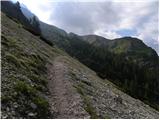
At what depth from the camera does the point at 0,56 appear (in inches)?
1176

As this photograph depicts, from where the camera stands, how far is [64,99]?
2622 cm

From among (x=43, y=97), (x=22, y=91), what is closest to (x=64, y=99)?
(x=43, y=97)

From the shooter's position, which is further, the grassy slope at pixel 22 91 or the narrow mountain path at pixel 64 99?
the narrow mountain path at pixel 64 99

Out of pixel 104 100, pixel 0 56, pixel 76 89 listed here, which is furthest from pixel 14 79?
pixel 104 100

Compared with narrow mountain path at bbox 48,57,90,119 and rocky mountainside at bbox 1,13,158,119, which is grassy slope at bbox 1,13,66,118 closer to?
rocky mountainside at bbox 1,13,158,119

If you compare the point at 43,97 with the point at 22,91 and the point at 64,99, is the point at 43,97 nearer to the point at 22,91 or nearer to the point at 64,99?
the point at 64,99

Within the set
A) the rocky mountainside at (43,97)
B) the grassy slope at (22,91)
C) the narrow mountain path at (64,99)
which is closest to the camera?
the grassy slope at (22,91)

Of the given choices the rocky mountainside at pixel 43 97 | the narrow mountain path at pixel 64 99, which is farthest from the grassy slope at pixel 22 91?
the narrow mountain path at pixel 64 99

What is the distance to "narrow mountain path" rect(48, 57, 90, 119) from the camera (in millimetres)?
23259

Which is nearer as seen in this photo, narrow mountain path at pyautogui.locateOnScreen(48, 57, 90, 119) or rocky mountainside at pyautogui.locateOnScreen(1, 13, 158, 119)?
rocky mountainside at pyautogui.locateOnScreen(1, 13, 158, 119)

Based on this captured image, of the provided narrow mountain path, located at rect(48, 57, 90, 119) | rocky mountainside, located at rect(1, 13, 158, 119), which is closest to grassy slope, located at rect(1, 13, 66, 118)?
rocky mountainside, located at rect(1, 13, 158, 119)

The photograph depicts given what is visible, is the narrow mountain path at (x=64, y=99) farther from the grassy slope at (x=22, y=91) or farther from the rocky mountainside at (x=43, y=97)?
the grassy slope at (x=22, y=91)

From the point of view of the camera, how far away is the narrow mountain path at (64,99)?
23.3m

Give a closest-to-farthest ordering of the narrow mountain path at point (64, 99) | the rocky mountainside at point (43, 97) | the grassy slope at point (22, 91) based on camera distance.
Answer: the grassy slope at point (22, 91) < the rocky mountainside at point (43, 97) < the narrow mountain path at point (64, 99)
